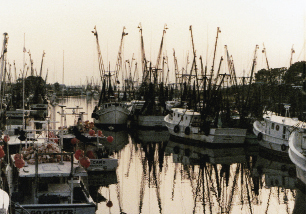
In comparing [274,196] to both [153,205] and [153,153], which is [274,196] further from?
[153,153]

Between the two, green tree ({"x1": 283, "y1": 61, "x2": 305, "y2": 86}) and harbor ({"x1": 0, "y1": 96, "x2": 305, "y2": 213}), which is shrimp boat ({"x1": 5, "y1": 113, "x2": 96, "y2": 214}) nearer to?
harbor ({"x1": 0, "y1": 96, "x2": 305, "y2": 213})

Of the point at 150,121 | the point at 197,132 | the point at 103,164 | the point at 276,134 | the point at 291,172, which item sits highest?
the point at 276,134

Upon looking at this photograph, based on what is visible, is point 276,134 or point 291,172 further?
point 276,134

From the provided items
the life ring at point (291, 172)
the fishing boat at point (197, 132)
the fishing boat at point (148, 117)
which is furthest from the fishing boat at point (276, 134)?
the fishing boat at point (148, 117)

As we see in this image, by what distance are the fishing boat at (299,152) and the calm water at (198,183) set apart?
3.93 feet

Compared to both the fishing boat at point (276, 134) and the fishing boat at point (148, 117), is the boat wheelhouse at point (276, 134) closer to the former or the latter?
the fishing boat at point (276, 134)

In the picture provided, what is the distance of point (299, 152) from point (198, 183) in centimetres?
641

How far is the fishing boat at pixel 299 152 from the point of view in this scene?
24459mm

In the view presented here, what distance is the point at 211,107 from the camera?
155 feet

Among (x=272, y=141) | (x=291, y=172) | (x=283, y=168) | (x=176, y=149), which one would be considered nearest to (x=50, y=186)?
(x=291, y=172)

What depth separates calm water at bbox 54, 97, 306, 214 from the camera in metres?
23.4

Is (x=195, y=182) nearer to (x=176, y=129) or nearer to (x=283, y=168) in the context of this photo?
(x=283, y=168)

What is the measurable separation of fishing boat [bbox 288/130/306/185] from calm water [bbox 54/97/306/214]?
1.20 m

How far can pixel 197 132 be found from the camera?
44938 millimetres
